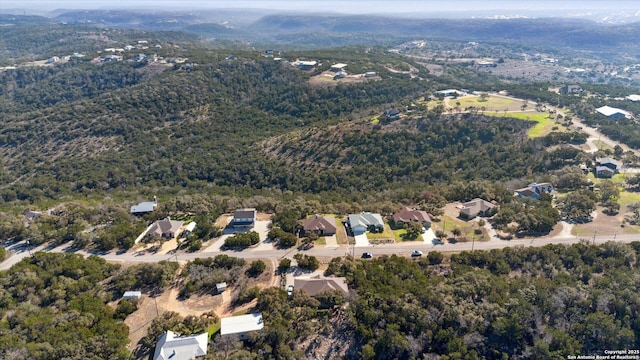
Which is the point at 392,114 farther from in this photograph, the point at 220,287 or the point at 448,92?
the point at 220,287

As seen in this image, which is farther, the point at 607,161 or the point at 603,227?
the point at 607,161

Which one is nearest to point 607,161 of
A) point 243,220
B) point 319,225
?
point 319,225

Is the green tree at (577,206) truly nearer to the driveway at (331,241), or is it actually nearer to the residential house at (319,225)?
the driveway at (331,241)

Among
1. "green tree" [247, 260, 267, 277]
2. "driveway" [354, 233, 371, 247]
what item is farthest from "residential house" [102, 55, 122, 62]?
"driveway" [354, 233, 371, 247]

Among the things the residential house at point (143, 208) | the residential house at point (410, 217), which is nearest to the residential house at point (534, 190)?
the residential house at point (410, 217)

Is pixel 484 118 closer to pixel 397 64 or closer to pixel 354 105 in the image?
pixel 354 105

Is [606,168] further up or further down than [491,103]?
further down

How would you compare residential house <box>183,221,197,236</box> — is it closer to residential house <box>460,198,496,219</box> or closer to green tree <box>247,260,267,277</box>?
green tree <box>247,260,267,277</box>
